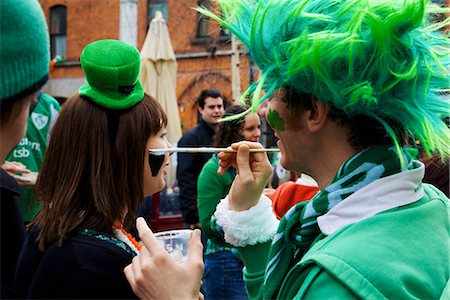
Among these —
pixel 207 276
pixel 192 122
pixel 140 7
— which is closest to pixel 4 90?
pixel 207 276

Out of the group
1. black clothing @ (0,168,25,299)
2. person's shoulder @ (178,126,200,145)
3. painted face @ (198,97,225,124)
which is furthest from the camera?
painted face @ (198,97,225,124)

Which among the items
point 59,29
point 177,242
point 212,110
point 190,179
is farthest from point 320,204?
point 59,29

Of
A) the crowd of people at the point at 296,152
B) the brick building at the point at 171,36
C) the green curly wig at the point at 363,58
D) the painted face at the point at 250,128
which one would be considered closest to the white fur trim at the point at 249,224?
the crowd of people at the point at 296,152

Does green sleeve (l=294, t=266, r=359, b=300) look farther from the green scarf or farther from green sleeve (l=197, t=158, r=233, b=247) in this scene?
green sleeve (l=197, t=158, r=233, b=247)

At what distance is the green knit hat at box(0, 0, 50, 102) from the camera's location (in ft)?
3.30

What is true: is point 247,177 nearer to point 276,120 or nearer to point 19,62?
point 276,120

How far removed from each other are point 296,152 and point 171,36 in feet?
48.7

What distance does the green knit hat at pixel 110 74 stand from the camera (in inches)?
73.4

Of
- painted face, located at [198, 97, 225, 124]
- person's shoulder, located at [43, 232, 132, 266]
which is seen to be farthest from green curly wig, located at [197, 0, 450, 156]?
painted face, located at [198, 97, 225, 124]

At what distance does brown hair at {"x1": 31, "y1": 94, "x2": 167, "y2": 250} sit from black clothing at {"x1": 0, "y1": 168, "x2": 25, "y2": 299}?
2.45 feet

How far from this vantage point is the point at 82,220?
1720 millimetres

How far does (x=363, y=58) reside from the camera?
131 cm

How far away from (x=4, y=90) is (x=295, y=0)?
30.6 inches

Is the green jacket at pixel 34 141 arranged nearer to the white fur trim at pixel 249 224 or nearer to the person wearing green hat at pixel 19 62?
the white fur trim at pixel 249 224
